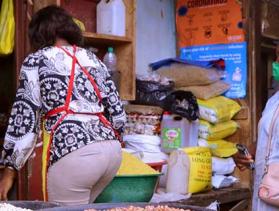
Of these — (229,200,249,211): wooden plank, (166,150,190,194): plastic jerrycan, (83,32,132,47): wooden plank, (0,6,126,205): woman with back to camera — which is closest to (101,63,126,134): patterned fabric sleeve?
(0,6,126,205): woman with back to camera

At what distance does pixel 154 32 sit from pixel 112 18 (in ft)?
3.49

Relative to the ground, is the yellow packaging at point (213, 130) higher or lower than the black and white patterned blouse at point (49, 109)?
lower

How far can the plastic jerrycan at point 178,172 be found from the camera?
4.82 m

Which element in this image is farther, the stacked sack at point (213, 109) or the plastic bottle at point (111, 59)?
the stacked sack at point (213, 109)

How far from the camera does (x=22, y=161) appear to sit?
3086mm

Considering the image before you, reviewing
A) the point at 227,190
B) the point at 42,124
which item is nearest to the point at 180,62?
the point at 227,190

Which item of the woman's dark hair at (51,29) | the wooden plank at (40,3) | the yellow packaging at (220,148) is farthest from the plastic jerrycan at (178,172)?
the woman's dark hair at (51,29)

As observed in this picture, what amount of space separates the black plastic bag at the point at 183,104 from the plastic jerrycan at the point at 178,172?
0.37m

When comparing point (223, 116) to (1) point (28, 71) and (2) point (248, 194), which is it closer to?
(2) point (248, 194)

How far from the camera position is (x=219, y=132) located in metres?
5.34

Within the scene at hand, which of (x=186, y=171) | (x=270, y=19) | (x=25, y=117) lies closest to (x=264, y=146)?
(x=25, y=117)

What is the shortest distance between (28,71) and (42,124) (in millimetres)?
321

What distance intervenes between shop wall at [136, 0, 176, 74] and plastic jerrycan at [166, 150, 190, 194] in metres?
1.07

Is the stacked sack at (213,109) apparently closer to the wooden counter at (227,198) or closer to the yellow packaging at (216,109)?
the yellow packaging at (216,109)
